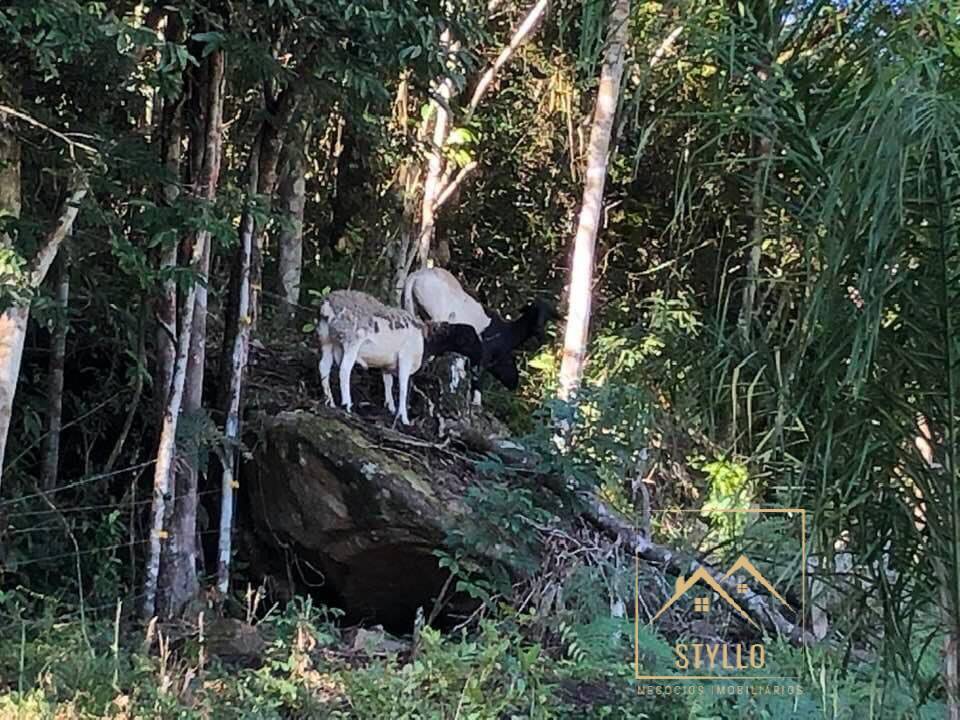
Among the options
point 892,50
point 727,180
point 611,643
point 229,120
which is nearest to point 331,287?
point 229,120

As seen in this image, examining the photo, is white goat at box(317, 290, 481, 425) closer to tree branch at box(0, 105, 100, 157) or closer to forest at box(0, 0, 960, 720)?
forest at box(0, 0, 960, 720)

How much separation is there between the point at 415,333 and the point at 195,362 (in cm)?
113

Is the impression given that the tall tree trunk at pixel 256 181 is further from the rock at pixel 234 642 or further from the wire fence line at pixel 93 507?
the rock at pixel 234 642

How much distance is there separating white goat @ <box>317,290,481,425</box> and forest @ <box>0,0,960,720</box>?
0.05 ft

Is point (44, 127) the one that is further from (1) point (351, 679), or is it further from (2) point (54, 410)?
(1) point (351, 679)

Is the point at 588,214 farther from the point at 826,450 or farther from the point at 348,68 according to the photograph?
the point at 826,450

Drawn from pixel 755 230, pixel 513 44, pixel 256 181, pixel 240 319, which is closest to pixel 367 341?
pixel 240 319

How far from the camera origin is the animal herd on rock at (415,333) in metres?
5.26

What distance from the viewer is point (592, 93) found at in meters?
8.52

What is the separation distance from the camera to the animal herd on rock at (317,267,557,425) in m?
5.26

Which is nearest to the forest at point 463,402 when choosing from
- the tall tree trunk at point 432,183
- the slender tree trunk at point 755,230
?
the slender tree trunk at point 755,230

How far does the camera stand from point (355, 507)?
198 inches

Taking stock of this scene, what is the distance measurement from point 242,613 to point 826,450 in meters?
3.89

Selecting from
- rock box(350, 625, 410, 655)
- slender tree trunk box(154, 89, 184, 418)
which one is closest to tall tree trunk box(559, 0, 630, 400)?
rock box(350, 625, 410, 655)
